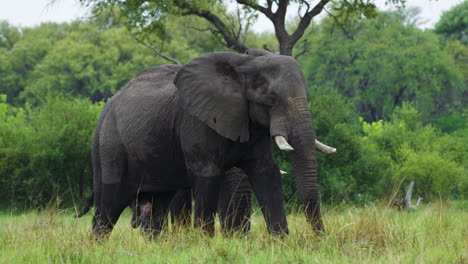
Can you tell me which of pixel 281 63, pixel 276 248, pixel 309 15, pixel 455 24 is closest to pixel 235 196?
pixel 281 63

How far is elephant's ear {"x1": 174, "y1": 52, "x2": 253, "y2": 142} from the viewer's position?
25.9ft

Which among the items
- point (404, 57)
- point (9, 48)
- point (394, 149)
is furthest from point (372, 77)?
point (9, 48)

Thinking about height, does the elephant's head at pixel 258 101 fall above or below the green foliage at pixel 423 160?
above

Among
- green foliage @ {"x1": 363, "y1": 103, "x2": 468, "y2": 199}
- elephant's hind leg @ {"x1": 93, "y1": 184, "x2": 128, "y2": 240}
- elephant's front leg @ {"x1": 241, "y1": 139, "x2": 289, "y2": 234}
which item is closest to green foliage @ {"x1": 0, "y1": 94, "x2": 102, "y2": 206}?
green foliage @ {"x1": 363, "y1": 103, "x2": 468, "y2": 199}

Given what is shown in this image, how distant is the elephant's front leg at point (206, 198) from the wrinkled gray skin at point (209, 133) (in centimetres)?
1

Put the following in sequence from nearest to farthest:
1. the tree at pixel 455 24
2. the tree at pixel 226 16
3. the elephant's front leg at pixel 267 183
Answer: the elephant's front leg at pixel 267 183 < the tree at pixel 226 16 < the tree at pixel 455 24

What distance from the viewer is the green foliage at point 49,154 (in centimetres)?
2397

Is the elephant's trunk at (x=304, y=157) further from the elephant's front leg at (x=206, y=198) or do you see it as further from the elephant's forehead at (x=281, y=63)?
the elephant's front leg at (x=206, y=198)

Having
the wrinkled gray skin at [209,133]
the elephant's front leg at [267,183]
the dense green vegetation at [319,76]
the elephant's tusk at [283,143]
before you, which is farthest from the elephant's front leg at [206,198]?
the dense green vegetation at [319,76]

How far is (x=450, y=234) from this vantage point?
23.2 feet

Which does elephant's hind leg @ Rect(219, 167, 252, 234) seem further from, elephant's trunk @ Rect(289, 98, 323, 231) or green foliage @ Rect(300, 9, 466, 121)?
green foliage @ Rect(300, 9, 466, 121)

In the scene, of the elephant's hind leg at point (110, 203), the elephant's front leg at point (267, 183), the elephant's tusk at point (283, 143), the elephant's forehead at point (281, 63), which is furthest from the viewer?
the elephant's hind leg at point (110, 203)

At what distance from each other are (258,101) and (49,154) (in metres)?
17.7

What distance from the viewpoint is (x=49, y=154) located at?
79.5 feet
